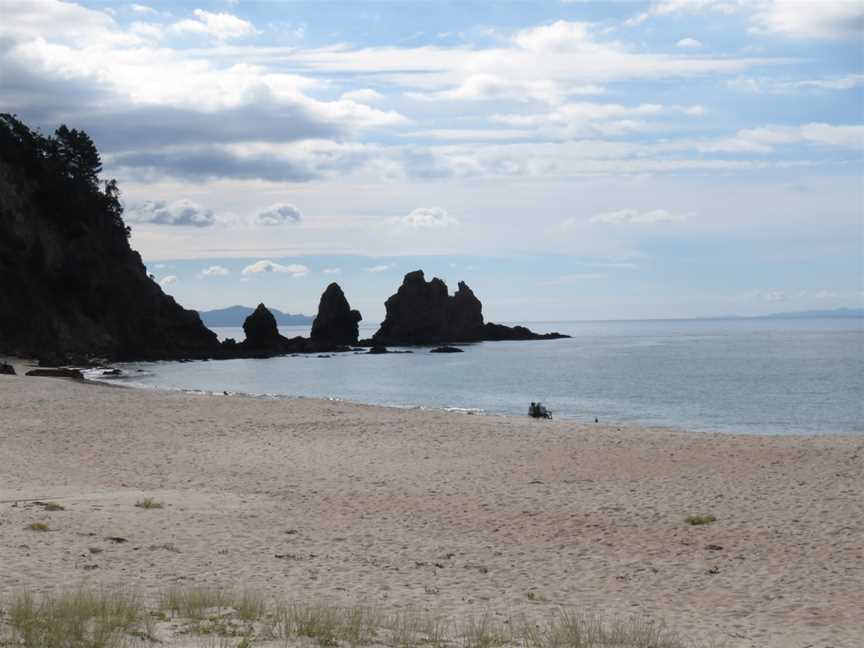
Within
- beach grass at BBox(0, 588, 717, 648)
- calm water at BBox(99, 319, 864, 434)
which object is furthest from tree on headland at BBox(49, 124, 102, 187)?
beach grass at BBox(0, 588, 717, 648)

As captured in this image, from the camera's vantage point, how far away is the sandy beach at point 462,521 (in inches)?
418

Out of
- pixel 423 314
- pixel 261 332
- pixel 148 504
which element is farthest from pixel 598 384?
pixel 423 314

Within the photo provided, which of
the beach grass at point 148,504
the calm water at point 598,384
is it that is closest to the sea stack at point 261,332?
the calm water at point 598,384

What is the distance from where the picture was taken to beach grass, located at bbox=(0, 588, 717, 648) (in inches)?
289

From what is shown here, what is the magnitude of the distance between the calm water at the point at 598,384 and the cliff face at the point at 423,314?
41.7 m

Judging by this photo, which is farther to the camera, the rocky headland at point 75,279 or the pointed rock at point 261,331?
the pointed rock at point 261,331

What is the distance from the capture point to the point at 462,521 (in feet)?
50.6

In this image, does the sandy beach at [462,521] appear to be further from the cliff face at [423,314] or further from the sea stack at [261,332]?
the cliff face at [423,314]

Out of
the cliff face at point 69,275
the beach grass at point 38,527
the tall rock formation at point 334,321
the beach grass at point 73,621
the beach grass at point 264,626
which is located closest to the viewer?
the beach grass at point 73,621

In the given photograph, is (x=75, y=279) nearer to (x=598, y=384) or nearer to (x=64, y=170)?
(x=64, y=170)

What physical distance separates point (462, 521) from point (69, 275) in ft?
248

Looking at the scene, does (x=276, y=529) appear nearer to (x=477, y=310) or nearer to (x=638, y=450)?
(x=638, y=450)

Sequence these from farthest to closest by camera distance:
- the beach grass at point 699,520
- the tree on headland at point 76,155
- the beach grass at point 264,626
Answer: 1. the tree on headland at point 76,155
2. the beach grass at point 699,520
3. the beach grass at point 264,626

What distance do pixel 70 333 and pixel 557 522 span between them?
76116mm
